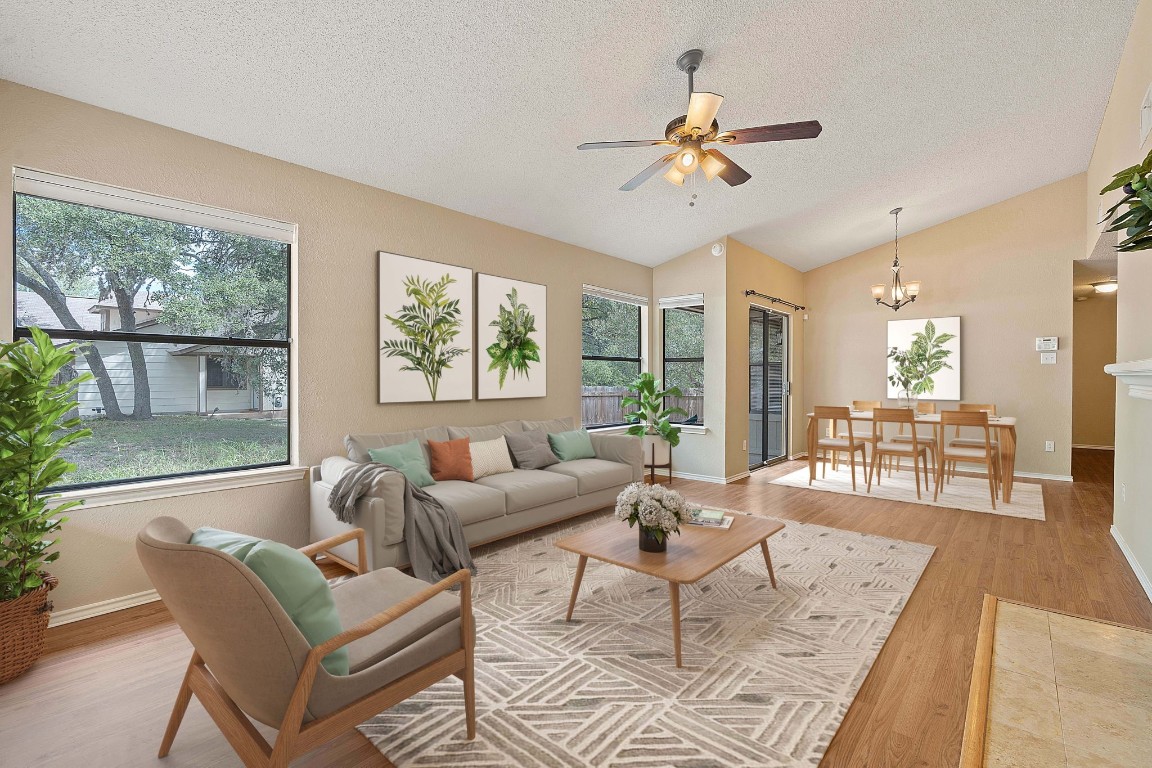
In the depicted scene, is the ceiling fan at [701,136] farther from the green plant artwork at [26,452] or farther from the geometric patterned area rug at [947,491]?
the geometric patterned area rug at [947,491]

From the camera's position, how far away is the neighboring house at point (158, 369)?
284 centimetres

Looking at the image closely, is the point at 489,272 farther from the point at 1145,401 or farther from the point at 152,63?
the point at 1145,401

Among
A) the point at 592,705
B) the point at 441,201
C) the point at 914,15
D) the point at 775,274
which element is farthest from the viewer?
the point at 775,274

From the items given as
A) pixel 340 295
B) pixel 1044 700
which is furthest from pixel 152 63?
pixel 1044 700

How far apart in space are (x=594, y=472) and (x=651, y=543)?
6.08 ft

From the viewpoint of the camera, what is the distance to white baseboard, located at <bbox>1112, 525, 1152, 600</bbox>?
9.96 ft

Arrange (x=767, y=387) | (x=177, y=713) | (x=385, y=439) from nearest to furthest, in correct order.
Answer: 1. (x=177, y=713)
2. (x=385, y=439)
3. (x=767, y=387)

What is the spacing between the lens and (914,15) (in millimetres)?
3006

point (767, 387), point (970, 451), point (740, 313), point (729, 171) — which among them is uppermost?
point (729, 171)

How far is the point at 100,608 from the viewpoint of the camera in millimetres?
2793

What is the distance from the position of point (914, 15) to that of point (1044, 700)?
3425 mm

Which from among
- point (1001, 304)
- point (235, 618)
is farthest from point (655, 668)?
point (1001, 304)

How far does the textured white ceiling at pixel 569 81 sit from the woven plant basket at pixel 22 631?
2.39 m

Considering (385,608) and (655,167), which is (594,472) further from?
Result: (385,608)
